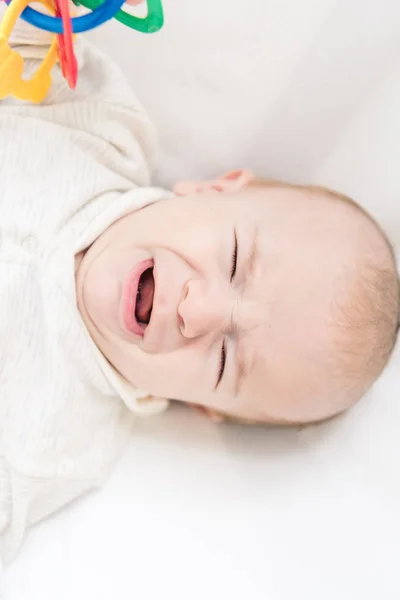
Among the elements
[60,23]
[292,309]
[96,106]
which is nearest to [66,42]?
[60,23]

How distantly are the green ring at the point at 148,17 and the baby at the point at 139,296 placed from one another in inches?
7.1

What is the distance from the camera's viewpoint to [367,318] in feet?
2.76

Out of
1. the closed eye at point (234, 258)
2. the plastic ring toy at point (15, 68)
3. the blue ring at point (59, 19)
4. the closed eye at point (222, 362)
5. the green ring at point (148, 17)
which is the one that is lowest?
the closed eye at point (222, 362)

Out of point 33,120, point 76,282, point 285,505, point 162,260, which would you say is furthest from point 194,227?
point 285,505

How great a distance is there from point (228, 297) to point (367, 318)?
0.18 m

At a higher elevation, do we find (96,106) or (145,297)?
(96,106)

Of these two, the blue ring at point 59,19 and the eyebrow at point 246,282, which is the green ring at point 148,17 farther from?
the eyebrow at point 246,282

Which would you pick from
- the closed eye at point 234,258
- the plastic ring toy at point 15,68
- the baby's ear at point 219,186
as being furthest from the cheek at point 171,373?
the plastic ring toy at point 15,68

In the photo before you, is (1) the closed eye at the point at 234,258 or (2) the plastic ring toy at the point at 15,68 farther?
(1) the closed eye at the point at 234,258

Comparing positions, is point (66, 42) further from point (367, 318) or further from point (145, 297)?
point (367, 318)

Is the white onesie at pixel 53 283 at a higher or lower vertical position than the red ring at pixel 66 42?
lower

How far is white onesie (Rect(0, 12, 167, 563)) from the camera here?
907mm

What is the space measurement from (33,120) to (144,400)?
0.45 m

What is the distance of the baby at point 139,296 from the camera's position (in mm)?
843
